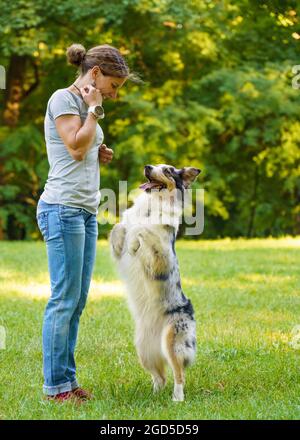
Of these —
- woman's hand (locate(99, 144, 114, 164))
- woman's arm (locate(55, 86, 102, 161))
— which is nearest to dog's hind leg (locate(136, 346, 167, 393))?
woman's hand (locate(99, 144, 114, 164))

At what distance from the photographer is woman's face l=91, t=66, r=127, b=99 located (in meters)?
4.38

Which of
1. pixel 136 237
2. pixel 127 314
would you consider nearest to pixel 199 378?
pixel 136 237

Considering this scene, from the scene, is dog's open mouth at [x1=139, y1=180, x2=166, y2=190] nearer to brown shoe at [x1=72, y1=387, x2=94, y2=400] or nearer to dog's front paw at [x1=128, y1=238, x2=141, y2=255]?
dog's front paw at [x1=128, y1=238, x2=141, y2=255]

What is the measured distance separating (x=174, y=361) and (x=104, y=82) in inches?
77.0

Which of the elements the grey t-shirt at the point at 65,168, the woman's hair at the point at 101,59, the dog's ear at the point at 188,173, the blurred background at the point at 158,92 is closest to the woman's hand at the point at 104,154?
the grey t-shirt at the point at 65,168

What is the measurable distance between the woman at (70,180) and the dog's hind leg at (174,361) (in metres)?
0.71

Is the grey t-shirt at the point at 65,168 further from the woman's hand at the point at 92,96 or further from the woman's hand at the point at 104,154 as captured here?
the woman's hand at the point at 104,154

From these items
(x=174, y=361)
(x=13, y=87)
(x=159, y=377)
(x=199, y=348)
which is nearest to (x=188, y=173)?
(x=174, y=361)

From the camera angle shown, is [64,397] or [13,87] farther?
[13,87]

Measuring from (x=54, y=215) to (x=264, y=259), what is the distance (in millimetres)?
8093

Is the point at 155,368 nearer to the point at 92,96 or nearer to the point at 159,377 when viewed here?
the point at 159,377

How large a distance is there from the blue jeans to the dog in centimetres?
42

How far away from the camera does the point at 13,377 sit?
5.32 m

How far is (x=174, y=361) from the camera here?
4.82 meters
